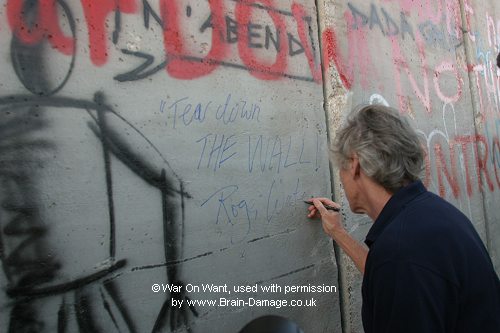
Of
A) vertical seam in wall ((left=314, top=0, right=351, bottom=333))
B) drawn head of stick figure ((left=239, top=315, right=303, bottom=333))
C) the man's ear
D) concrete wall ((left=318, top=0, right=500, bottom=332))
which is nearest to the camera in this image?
drawn head of stick figure ((left=239, top=315, right=303, bottom=333))

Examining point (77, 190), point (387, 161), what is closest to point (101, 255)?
point (77, 190)

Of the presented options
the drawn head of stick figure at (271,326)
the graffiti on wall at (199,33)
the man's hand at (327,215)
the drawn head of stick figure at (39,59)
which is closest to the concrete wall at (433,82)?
the man's hand at (327,215)

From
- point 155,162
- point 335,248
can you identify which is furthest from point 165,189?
point 335,248

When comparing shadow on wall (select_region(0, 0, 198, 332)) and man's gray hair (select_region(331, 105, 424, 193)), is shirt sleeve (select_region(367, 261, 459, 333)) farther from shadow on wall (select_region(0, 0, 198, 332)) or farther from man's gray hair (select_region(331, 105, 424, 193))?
shadow on wall (select_region(0, 0, 198, 332))

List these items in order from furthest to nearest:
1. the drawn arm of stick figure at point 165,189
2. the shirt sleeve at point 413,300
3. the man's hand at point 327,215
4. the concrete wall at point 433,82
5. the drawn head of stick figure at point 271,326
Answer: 1. the concrete wall at point 433,82
2. the man's hand at point 327,215
3. the drawn arm of stick figure at point 165,189
4. the drawn head of stick figure at point 271,326
5. the shirt sleeve at point 413,300

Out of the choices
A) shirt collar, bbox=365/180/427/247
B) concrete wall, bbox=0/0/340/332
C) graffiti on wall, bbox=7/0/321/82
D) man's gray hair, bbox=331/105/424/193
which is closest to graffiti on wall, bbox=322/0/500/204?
graffiti on wall, bbox=7/0/321/82

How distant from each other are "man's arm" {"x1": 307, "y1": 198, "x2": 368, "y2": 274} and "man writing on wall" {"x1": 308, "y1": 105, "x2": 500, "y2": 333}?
699mm

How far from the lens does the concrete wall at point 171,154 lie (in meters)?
1.66

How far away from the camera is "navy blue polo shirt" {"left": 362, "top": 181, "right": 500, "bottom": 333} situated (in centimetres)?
124

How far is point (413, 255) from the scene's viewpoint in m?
1.27

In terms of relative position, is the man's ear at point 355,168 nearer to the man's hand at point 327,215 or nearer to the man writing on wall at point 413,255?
the man writing on wall at point 413,255

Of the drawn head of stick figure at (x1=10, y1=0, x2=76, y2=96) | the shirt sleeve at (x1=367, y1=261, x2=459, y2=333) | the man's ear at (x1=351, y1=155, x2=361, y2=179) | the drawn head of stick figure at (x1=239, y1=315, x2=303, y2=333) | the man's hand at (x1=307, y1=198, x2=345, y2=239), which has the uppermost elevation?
the drawn head of stick figure at (x1=10, y1=0, x2=76, y2=96)

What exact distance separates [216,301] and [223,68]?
→ 4.13 ft

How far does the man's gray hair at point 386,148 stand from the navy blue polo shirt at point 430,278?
174 mm
